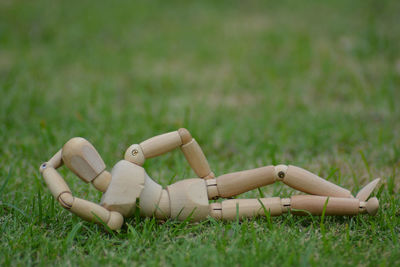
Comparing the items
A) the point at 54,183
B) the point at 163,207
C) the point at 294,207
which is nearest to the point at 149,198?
the point at 163,207

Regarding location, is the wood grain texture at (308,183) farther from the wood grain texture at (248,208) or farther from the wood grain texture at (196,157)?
the wood grain texture at (196,157)

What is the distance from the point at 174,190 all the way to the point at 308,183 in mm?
636

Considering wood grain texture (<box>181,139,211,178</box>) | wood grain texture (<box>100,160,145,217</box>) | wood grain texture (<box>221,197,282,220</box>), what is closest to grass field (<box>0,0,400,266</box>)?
wood grain texture (<box>221,197,282,220</box>)

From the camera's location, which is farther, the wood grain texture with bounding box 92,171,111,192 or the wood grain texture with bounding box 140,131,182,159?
the wood grain texture with bounding box 140,131,182,159

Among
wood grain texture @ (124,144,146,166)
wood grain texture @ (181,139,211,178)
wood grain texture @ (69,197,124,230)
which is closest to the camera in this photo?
wood grain texture @ (69,197,124,230)

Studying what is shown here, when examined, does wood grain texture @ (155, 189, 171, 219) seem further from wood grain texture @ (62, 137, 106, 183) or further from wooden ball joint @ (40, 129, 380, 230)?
wood grain texture @ (62, 137, 106, 183)

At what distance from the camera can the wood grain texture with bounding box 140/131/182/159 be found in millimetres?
2006

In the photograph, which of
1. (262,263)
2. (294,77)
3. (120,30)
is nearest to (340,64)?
(294,77)

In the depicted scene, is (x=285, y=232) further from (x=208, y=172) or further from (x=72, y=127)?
(x=72, y=127)

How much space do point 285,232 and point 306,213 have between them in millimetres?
139

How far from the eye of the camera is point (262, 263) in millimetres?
1758

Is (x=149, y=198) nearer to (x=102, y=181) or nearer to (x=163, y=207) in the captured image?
(x=163, y=207)

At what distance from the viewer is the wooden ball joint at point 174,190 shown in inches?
73.9

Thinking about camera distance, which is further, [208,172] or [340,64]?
[340,64]
